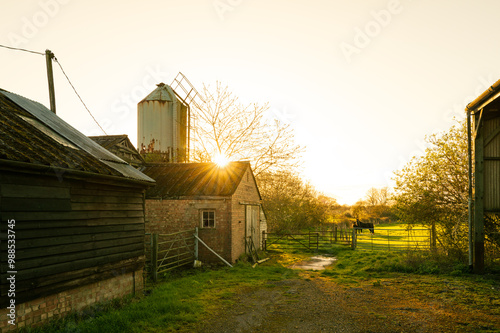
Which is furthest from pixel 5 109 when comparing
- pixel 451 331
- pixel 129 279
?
pixel 451 331

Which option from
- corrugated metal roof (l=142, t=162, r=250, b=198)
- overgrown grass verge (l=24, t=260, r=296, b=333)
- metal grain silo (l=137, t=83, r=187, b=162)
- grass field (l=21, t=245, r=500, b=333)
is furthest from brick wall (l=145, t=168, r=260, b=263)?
metal grain silo (l=137, t=83, r=187, b=162)

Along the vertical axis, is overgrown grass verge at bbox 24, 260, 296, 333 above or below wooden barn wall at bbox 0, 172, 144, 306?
below

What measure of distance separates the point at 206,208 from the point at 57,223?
8580 millimetres

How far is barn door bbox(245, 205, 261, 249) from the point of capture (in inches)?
672

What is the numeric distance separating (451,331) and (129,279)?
7.55m

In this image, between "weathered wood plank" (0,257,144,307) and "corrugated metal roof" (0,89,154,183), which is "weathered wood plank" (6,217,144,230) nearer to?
"weathered wood plank" (0,257,144,307)

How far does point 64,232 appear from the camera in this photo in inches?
258

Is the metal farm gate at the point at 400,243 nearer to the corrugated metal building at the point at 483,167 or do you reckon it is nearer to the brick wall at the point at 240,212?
the corrugated metal building at the point at 483,167

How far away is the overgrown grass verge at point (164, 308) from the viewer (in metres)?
6.43

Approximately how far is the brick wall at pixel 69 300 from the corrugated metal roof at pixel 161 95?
18.3m

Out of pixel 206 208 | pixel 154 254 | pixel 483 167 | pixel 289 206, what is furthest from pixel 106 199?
pixel 289 206

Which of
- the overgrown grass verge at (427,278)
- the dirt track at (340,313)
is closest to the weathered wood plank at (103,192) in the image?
the dirt track at (340,313)

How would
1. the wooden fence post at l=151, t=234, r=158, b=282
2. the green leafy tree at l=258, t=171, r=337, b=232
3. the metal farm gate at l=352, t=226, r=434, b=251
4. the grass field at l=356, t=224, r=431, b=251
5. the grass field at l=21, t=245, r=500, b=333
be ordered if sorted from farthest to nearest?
1. the green leafy tree at l=258, t=171, r=337, b=232
2. the grass field at l=356, t=224, r=431, b=251
3. the metal farm gate at l=352, t=226, r=434, b=251
4. the wooden fence post at l=151, t=234, r=158, b=282
5. the grass field at l=21, t=245, r=500, b=333

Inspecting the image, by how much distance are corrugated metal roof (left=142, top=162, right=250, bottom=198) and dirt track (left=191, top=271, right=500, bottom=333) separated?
6041 mm
